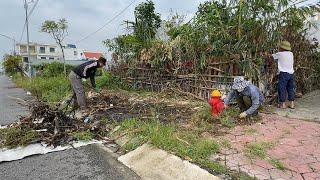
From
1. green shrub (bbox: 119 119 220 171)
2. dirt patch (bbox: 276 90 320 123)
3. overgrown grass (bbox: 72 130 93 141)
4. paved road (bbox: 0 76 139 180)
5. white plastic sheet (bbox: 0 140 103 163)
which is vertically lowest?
paved road (bbox: 0 76 139 180)

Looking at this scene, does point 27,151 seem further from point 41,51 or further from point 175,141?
point 41,51

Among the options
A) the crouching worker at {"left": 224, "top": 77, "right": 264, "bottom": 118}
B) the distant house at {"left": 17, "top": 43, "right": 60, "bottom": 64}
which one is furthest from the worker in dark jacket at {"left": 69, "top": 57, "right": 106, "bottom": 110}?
the distant house at {"left": 17, "top": 43, "right": 60, "bottom": 64}

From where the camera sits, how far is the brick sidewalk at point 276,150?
3.72 meters

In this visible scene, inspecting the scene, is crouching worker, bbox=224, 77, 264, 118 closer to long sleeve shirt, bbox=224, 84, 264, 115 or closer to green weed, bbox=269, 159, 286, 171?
long sleeve shirt, bbox=224, 84, 264, 115

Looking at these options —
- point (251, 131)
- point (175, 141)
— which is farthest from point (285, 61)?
point (175, 141)

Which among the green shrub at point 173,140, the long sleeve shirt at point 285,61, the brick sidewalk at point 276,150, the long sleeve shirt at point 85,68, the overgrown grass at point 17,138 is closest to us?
the brick sidewalk at point 276,150

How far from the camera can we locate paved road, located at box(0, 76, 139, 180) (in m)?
4.19

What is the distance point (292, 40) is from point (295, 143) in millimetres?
3902

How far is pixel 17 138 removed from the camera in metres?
5.39

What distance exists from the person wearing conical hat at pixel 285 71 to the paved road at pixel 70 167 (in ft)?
13.6

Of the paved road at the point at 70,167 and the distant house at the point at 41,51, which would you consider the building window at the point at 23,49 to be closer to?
the distant house at the point at 41,51

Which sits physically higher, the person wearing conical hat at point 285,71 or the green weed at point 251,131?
the person wearing conical hat at point 285,71

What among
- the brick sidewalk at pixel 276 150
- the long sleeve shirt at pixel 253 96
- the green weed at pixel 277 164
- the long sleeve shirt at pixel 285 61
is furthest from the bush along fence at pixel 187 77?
the green weed at pixel 277 164

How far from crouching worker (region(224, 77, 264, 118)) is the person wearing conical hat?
4.32 ft
